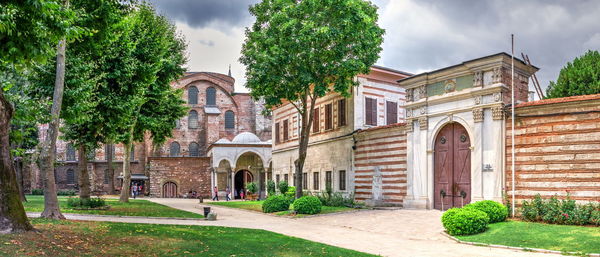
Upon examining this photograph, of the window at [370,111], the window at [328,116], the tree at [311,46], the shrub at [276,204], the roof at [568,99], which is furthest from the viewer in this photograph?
the window at [328,116]

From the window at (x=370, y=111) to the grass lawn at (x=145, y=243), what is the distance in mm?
14239

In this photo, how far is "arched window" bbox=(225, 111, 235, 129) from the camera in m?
61.6

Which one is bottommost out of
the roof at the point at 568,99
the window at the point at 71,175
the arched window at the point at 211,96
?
the window at the point at 71,175

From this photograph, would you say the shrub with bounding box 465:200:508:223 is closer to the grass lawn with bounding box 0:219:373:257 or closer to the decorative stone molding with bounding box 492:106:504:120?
the decorative stone molding with bounding box 492:106:504:120

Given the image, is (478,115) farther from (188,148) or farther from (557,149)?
(188,148)

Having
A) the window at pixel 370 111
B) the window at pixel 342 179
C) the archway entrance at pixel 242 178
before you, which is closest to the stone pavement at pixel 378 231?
the window at pixel 342 179

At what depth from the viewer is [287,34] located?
2289cm

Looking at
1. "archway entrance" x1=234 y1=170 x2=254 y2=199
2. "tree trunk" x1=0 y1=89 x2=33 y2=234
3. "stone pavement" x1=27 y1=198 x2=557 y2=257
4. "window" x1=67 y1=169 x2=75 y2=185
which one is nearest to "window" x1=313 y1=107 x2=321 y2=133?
"stone pavement" x1=27 y1=198 x2=557 y2=257

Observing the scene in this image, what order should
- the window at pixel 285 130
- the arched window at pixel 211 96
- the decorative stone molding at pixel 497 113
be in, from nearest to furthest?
the decorative stone molding at pixel 497 113 < the window at pixel 285 130 < the arched window at pixel 211 96

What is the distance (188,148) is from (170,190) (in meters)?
10.2

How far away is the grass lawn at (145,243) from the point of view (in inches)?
383

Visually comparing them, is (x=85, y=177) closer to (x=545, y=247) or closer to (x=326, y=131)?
(x=326, y=131)

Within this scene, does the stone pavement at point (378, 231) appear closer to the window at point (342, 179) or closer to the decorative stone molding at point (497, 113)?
the decorative stone molding at point (497, 113)

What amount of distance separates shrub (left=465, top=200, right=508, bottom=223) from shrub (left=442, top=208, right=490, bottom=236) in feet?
3.92
